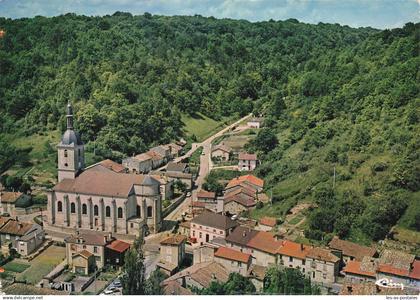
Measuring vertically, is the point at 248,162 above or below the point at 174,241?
above

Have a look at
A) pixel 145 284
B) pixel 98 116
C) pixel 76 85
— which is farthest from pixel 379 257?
pixel 76 85

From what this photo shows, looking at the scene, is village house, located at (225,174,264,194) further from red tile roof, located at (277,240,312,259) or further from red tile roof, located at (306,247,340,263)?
red tile roof, located at (306,247,340,263)

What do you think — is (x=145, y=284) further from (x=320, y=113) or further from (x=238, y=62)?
(x=238, y=62)

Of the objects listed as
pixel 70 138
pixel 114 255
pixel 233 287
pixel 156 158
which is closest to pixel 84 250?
pixel 114 255

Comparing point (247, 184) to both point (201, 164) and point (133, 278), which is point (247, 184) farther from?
point (133, 278)

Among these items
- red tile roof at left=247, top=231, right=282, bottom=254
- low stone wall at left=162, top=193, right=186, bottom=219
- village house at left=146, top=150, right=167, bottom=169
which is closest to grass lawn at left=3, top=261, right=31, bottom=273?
low stone wall at left=162, top=193, right=186, bottom=219

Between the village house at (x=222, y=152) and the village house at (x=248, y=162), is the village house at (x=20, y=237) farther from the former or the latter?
the village house at (x=222, y=152)
